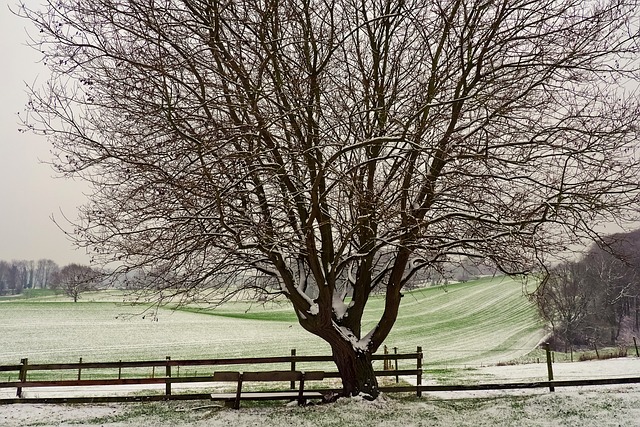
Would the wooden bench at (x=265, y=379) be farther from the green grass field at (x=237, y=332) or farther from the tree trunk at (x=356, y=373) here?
the green grass field at (x=237, y=332)

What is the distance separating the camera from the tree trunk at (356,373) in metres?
9.00

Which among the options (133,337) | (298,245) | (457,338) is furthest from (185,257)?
(457,338)

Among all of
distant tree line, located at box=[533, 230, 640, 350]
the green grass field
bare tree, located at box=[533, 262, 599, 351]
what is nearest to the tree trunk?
the green grass field

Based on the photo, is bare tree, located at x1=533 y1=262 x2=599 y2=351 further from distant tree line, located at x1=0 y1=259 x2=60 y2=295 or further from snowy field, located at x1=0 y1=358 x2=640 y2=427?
distant tree line, located at x1=0 y1=259 x2=60 y2=295

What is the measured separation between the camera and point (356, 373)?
9.08 m

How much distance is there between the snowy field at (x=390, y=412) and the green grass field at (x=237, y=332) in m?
11.4

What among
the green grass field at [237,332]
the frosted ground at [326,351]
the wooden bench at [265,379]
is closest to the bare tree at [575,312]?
the green grass field at [237,332]

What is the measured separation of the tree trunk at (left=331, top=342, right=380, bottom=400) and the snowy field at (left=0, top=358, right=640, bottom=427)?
31 centimetres

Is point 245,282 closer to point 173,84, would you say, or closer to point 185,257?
point 185,257

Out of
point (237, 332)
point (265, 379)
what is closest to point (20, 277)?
point (237, 332)

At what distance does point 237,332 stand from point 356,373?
24.8m

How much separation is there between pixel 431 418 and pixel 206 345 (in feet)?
75.2

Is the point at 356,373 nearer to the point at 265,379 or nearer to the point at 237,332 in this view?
the point at 265,379

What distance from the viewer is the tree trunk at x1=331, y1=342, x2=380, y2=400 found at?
9000 mm
